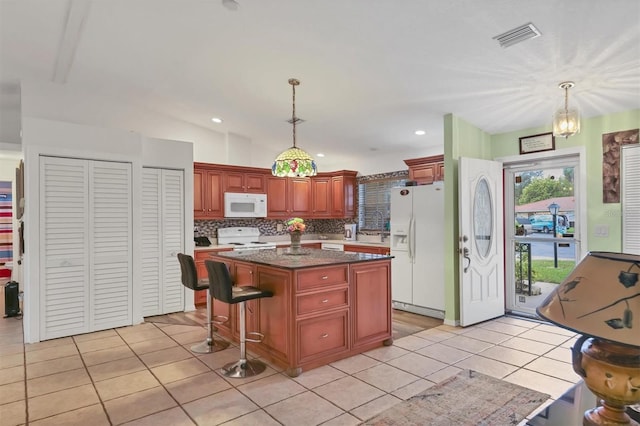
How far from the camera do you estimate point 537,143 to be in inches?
175

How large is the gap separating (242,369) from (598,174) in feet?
13.5

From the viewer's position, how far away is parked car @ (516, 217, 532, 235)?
4.81 meters

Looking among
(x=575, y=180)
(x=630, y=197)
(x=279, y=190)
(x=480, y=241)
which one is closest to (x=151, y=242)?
(x=279, y=190)

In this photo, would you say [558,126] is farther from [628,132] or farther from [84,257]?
[84,257]

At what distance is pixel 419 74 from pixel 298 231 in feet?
6.42

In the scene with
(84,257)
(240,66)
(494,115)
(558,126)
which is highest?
(240,66)

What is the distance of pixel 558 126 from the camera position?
120 inches

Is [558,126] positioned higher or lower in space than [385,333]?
higher

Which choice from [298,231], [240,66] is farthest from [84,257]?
[240,66]

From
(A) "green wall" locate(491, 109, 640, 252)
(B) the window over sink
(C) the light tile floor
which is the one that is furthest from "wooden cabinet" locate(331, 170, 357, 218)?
(A) "green wall" locate(491, 109, 640, 252)

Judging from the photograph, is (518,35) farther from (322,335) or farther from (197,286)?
(197,286)

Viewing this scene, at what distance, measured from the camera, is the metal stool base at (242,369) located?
3023 mm

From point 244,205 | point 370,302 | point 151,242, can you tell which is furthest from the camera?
point 244,205

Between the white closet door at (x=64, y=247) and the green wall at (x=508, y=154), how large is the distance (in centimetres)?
422
